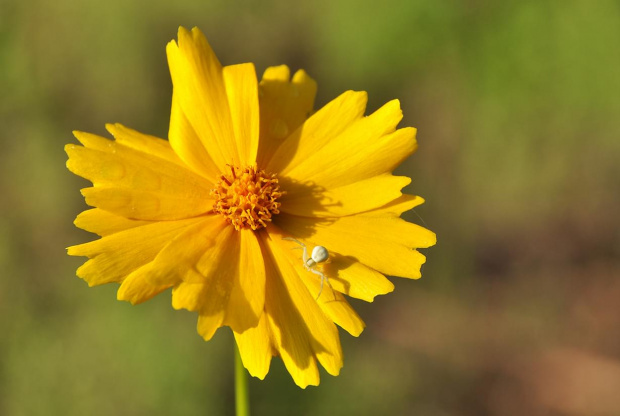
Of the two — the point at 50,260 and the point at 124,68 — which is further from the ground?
the point at 124,68

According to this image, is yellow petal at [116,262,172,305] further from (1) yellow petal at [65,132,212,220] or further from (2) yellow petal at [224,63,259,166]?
(2) yellow petal at [224,63,259,166]

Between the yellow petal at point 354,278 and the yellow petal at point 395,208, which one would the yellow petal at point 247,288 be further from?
the yellow petal at point 395,208

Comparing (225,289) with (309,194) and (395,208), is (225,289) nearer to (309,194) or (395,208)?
(309,194)

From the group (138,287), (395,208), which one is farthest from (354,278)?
(138,287)

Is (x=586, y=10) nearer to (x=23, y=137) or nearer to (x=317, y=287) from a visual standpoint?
(x=317, y=287)

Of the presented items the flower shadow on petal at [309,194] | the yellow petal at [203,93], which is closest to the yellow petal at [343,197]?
the flower shadow on petal at [309,194]

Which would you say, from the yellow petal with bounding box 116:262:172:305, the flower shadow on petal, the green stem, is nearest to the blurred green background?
the green stem

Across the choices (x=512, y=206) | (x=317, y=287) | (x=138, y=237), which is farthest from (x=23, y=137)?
(x=512, y=206)
